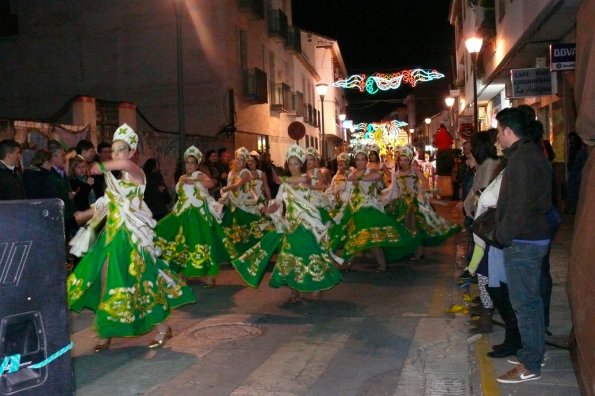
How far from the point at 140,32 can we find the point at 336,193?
14213 mm

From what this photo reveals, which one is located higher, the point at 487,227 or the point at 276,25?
the point at 276,25

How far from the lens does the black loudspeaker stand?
8.18 ft

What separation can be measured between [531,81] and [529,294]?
11.8 meters

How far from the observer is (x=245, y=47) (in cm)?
2533

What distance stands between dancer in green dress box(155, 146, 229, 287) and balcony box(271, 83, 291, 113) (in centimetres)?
1997

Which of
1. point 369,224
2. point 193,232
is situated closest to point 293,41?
point 369,224

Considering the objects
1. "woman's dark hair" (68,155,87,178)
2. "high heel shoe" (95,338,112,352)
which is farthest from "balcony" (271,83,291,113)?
"high heel shoe" (95,338,112,352)

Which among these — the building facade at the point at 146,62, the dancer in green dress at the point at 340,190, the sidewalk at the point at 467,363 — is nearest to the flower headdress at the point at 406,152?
the dancer in green dress at the point at 340,190

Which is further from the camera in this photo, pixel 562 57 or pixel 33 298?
pixel 562 57

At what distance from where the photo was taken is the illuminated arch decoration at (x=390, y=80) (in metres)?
32.2

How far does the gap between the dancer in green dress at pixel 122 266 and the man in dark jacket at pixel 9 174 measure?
86.9 inches

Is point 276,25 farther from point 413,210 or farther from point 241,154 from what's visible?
point 241,154

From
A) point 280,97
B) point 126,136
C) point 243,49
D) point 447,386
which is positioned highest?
point 243,49

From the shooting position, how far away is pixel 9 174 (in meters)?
8.42
